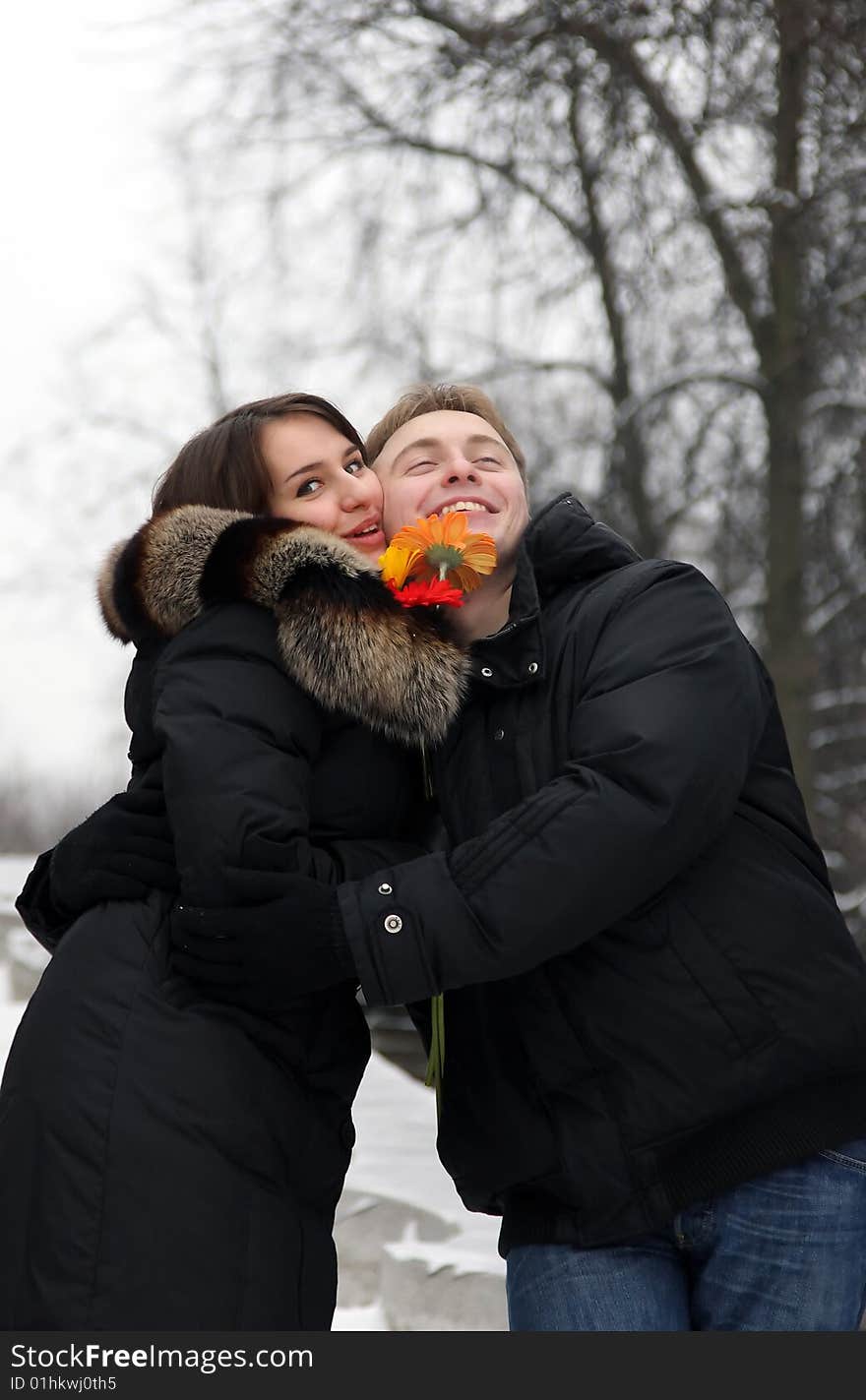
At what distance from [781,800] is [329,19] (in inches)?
182

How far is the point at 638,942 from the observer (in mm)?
2084

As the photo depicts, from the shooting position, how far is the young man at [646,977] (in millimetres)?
1989

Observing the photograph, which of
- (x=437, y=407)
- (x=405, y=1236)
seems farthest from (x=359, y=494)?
(x=405, y=1236)

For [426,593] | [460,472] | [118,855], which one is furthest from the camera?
[460,472]

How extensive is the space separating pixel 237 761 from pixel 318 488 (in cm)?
74

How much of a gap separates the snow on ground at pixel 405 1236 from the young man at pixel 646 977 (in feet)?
6.51

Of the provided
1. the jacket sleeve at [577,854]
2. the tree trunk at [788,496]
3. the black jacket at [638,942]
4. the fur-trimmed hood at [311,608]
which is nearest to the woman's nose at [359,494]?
the fur-trimmed hood at [311,608]

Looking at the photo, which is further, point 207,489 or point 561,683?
point 207,489

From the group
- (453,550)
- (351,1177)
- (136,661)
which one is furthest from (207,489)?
(351,1177)

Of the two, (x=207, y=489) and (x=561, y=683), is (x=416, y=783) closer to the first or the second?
(x=561, y=683)

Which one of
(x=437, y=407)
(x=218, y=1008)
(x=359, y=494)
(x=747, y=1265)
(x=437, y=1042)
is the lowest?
(x=747, y=1265)

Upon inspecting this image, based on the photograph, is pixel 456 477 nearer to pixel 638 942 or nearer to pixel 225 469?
pixel 225 469

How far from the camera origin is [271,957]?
6.63 ft

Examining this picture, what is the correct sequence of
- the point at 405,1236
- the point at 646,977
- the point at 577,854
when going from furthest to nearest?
1. the point at 405,1236
2. the point at 646,977
3. the point at 577,854
